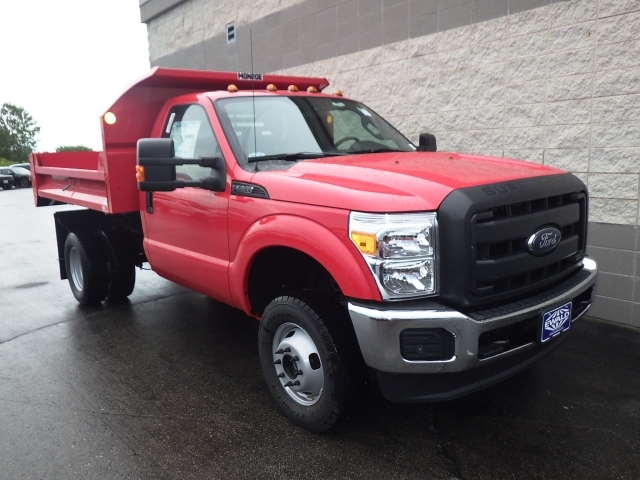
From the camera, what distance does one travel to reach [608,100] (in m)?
4.95

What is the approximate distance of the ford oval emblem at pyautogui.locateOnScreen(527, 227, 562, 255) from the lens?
2.96m

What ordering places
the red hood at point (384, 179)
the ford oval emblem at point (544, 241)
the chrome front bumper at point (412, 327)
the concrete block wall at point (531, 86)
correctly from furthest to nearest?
the concrete block wall at point (531, 86)
the ford oval emblem at point (544, 241)
the red hood at point (384, 179)
the chrome front bumper at point (412, 327)

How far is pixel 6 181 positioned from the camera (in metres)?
33.3

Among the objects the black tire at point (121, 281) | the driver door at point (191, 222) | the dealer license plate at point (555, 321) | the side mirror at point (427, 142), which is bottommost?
the black tire at point (121, 281)

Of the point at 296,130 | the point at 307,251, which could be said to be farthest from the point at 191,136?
the point at 307,251

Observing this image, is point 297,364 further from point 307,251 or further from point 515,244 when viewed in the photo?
point 515,244

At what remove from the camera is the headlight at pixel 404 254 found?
8.97 ft

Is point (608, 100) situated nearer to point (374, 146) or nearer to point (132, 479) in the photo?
point (374, 146)

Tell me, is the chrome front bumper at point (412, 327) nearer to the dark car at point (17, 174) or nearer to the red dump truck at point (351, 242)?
the red dump truck at point (351, 242)

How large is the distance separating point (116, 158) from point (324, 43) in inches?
175

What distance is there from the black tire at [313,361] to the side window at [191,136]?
4.36 feet

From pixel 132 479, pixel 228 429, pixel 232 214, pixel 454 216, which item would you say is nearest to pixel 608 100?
pixel 454 216

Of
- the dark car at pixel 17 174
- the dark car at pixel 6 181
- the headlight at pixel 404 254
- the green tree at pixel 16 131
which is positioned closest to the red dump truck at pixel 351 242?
the headlight at pixel 404 254

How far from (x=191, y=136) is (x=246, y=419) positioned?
2.21 metres
